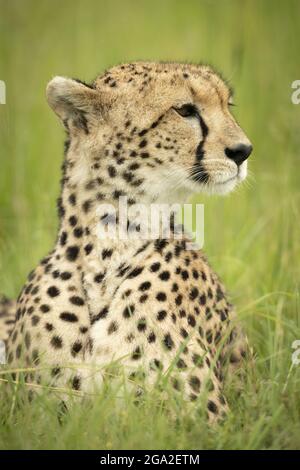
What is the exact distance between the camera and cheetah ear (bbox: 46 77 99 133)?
147 inches

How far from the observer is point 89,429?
3207mm

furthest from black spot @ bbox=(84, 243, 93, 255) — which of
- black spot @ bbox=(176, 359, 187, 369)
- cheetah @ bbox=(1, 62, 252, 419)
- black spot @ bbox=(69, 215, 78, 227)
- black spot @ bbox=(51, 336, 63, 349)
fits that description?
black spot @ bbox=(176, 359, 187, 369)

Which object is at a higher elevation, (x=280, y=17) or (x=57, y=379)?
(x=280, y=17)

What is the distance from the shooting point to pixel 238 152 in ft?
12.0

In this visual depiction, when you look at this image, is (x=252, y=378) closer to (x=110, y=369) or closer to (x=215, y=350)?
(x=215, y=350)

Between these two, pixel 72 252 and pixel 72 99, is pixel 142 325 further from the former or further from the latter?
pixel 72 99

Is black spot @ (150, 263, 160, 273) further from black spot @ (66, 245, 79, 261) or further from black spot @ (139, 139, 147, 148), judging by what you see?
black spot @ (139, 139, 147, 148)

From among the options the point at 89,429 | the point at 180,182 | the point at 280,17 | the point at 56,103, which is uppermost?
the point at 280,17

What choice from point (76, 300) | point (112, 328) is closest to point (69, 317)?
point (76, 300)

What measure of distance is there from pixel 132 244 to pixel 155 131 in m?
0.46

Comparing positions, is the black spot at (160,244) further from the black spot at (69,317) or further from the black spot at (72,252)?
the black spot at (69,317)

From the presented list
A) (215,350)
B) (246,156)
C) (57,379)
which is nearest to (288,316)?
(215,350)

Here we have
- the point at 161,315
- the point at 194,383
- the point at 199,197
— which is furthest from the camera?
the point at 199,197

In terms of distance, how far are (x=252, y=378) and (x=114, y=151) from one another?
1050mm
